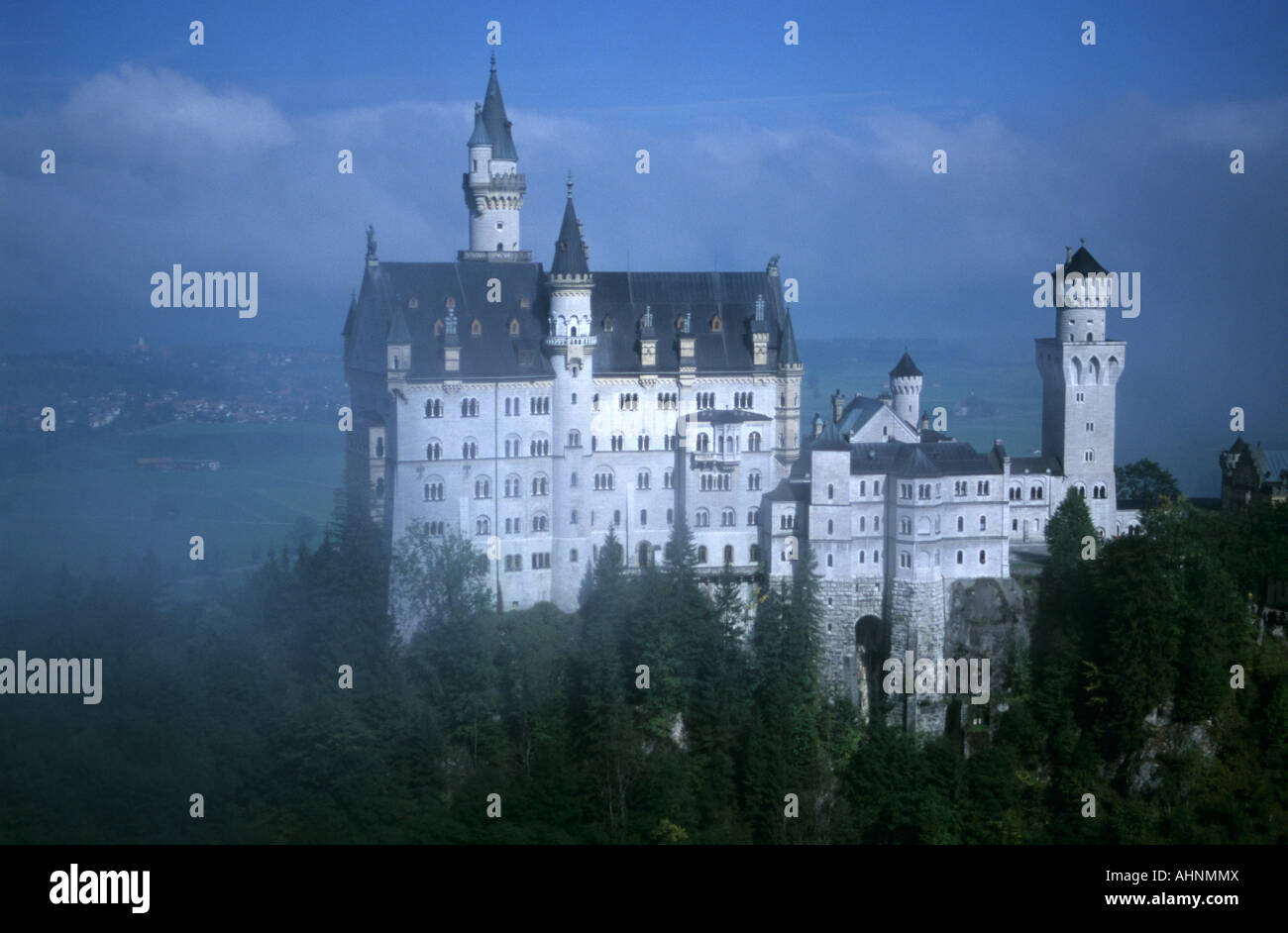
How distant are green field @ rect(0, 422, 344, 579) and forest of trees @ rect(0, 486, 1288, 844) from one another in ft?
8.79

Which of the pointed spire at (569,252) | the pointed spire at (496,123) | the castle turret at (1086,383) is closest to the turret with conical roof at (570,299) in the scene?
the pointed spire at (569,252)

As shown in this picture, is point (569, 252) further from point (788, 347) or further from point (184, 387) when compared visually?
point (184, 387)

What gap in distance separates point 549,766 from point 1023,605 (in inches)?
666

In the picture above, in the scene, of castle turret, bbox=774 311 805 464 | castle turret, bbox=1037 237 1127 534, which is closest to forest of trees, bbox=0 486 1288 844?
castle turret, bbox=1037 237 1127 534

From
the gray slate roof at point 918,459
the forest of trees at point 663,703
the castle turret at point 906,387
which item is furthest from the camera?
the castle turret at point 906,387

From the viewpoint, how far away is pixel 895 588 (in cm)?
5297

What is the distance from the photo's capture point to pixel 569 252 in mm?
52438

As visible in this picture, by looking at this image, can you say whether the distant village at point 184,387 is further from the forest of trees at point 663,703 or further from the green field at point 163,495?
the forest of trees at point 663,703

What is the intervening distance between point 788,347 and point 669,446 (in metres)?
5.56

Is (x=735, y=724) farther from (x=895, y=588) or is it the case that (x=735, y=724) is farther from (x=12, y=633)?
(x=12, y=633)

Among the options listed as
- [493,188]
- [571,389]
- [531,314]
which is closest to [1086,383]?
[571,389]

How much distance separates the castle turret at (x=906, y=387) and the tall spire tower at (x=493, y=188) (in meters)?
14.0

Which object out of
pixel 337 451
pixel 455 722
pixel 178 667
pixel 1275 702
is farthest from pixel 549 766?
pixel 1275 702

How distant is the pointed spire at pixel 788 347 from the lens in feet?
182
